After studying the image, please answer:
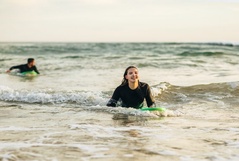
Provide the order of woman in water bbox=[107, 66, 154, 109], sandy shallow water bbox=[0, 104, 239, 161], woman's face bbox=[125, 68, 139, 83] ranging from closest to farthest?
1. sandy shallow water bbox=[0, 104, 239, 161]
2. woman's face bbox=[125, 68, 139, 83]
3. woman in water bbox=[107, 66, 154, 109]

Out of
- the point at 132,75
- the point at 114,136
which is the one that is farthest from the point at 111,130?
the point at 132,75

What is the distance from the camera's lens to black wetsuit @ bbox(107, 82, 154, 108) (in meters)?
8.73

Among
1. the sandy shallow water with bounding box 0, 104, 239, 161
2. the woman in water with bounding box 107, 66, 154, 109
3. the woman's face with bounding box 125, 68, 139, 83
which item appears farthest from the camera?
the woman in water with bounding box 107, 66, 154, 109

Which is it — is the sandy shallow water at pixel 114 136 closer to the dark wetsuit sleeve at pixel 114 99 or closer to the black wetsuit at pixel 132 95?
the dark wetsuit sleeve at pixel 114 99

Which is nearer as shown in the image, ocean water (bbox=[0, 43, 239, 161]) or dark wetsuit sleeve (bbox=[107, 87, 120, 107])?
ocean water (bbox=[0, 43, 239, 161])

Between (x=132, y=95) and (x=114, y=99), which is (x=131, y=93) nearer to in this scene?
(x=132, y=95)

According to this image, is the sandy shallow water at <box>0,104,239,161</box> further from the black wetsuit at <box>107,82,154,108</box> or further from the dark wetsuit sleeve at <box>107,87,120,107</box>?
the black wetsuit at <box>107,82,154,108</box>

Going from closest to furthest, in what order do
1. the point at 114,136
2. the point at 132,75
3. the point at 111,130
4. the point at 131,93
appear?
the point at 114,136
the point at 111,130
the point at 132,75
the point at 131,93

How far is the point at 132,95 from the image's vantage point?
28.9 feet

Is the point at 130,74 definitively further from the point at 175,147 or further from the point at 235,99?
the point at 235,99

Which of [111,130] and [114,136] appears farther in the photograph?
[111,130]

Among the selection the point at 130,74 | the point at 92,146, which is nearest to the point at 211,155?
the point at 92,146

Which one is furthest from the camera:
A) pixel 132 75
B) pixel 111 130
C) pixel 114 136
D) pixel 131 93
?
pixel 131 93

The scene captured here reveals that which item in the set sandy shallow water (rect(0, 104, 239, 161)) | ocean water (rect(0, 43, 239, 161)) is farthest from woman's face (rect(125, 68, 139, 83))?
sandy shallow water (rect(0, 104, 239, 161))
